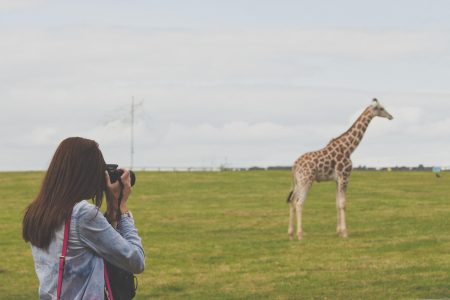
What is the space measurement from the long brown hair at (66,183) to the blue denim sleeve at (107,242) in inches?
4.4

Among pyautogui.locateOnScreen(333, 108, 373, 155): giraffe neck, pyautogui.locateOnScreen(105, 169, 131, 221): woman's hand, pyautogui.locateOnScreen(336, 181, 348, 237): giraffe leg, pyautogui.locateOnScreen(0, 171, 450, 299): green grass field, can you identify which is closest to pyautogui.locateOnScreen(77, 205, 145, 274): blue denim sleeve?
pyautogui.locateOnScreen(105, 169, 131, 221): woman's hand

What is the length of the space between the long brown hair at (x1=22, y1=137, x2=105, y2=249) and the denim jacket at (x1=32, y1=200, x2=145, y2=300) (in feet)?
0.19

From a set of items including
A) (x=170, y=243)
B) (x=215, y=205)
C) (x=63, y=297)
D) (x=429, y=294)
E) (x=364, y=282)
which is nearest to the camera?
(x=63, y=297)

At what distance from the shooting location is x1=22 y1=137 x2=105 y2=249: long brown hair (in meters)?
5.16

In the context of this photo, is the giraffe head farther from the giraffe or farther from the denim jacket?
the denim jacket

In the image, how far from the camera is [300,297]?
49.5 ft

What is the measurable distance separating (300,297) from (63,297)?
1024 cm

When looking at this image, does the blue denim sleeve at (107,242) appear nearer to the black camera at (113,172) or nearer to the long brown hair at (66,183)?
the long brown hair at (66,183)

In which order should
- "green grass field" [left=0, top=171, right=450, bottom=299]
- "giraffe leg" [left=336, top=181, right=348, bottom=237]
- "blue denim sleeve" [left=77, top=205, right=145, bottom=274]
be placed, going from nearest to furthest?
1. "blue denim sleeve" [left=77, top=205, right=145, bottom=274]
2. "green grass field" [left=0, top=171, right=450, bottom=299]
3. "giraffe leg" [left=336, top=181, right=348, bottom=237]

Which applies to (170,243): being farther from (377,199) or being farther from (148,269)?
(377,199)

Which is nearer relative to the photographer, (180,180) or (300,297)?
(300,297)

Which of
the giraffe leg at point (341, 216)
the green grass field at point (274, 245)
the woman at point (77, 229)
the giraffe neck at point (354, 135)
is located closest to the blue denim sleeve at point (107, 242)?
the woman at point (77, 229)

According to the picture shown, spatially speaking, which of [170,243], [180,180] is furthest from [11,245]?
[180,180]

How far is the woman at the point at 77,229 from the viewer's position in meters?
5.12
